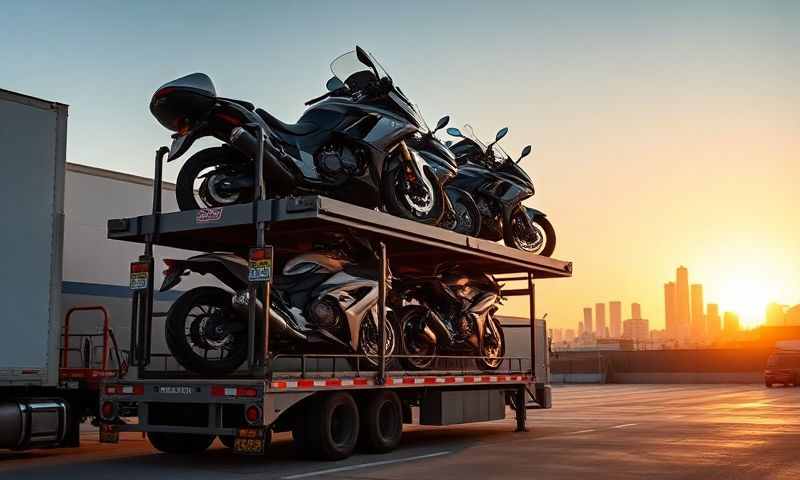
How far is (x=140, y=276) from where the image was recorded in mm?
11570

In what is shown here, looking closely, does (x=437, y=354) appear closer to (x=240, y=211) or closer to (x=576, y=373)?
(x=240, y=211)

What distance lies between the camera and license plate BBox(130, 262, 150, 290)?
11547mm

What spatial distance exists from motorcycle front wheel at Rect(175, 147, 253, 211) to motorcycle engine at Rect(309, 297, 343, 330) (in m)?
1.56

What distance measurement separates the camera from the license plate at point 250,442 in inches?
396

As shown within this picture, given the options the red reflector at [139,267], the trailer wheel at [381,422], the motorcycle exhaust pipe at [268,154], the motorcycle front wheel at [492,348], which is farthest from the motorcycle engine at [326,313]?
the motorcycle front wheel at [492,348]

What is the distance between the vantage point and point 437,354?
14.6 metres

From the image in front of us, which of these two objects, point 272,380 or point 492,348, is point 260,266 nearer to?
point 272,380

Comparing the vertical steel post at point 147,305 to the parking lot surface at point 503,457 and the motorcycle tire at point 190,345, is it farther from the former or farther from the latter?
the parking lot surface at point 503,457

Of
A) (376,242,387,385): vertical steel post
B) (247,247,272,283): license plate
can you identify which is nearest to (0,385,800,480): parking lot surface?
(376,242,387,385): vertical steel post

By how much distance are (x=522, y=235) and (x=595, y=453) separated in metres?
5.46

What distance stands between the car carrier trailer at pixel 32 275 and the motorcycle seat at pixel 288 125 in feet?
7.73

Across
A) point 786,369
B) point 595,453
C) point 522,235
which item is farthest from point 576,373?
point 595,453

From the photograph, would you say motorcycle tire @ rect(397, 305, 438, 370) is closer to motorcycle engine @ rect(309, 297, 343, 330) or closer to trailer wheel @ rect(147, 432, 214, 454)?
motorcycle engine @ rect(309, 297, 343, 330)

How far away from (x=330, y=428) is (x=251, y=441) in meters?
1.34
